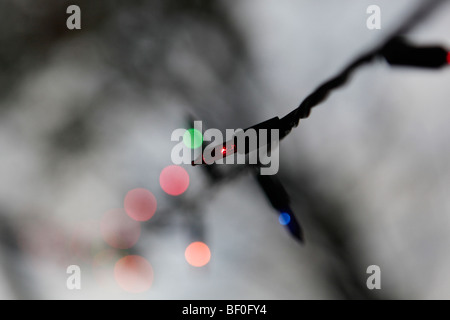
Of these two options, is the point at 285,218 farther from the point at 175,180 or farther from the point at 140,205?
the point at 140,205

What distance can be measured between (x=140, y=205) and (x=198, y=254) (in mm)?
1629

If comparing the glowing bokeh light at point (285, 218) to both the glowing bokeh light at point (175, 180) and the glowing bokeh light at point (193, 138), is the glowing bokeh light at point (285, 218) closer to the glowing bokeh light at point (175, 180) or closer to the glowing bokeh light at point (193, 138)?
the glowing bokeh light at point (193, 138)

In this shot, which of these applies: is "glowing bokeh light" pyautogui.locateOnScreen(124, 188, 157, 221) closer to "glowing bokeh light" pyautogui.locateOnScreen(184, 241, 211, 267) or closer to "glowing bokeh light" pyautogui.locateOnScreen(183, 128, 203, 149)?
"glowing bokeh light" pyautogui.locateOnScreen(184, 241, 211, 267)

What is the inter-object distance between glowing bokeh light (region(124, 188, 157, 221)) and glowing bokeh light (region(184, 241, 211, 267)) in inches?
37.7

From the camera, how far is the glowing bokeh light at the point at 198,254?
3.84 meters

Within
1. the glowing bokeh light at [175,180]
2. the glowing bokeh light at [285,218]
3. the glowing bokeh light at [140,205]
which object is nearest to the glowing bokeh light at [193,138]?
the glowing bokeh light at [285,218]

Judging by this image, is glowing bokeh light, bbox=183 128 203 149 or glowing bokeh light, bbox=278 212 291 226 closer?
glowing bokeh light, bbox=278 212 291 226

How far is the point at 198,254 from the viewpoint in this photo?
389 centimetres

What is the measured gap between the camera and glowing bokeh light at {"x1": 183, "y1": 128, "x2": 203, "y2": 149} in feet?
7.54

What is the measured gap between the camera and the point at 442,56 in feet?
3.56

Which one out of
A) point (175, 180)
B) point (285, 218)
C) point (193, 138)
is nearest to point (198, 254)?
point (175, 180)

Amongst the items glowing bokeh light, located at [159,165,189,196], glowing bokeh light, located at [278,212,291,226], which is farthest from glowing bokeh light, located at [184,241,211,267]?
glowing bokeh light, located at [278,212,291,226]

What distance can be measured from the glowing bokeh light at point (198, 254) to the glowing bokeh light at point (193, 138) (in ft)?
6.36
